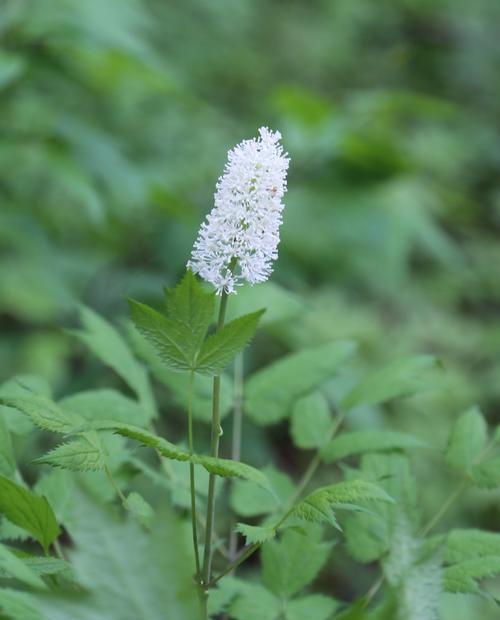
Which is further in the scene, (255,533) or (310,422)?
(310,422)

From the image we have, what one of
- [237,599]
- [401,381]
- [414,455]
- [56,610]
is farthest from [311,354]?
[414,455]

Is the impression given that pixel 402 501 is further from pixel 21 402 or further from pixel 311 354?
pixel 21 402

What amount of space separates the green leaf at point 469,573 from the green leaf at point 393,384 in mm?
369

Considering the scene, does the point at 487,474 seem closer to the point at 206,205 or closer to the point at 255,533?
the point at 255,533

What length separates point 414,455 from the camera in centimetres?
363

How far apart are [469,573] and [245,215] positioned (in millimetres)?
658

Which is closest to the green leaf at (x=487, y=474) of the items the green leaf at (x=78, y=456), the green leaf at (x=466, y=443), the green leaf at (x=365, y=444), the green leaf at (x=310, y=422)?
the green leaf at (x=466, y=443)

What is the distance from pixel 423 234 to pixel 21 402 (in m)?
3.76

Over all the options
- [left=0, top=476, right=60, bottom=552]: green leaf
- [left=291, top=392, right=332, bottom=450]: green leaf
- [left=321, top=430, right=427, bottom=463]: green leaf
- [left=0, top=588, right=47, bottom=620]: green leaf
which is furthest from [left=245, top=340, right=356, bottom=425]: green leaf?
[left=0, top=588, right=47, bottom=620]: green leaf

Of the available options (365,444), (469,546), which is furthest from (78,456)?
(469,546)

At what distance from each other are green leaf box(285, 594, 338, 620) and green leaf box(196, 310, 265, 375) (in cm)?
49

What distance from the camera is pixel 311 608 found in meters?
1.26

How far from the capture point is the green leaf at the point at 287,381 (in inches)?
60.2

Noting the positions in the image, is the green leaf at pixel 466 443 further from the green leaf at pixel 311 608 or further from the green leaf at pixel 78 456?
the green leaf at pixel 78 456
